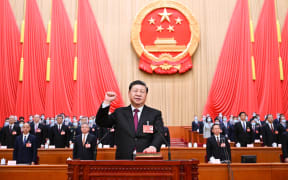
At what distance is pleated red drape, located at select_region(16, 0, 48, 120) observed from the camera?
10.2 meters

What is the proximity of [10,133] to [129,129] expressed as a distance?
589 cm

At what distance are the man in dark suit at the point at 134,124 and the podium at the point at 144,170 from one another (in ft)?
1.79

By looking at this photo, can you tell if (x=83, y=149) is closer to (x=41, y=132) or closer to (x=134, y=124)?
(x=134, y=124)

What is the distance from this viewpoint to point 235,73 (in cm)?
1091

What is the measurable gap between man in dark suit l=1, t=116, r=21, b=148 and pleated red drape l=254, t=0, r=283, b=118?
7.94 meters

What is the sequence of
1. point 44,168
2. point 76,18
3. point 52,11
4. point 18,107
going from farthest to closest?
point 76,18, point 52,11, point 18,107, point 44,168

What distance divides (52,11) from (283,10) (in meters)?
9.13

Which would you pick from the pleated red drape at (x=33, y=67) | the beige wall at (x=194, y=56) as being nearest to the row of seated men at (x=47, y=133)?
the pleated red drape at (x=33, y=67)

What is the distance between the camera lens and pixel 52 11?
10.9 metres

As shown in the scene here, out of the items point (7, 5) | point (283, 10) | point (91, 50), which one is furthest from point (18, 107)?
point (283, 10)

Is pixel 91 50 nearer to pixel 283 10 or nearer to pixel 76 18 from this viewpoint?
pixel 76 18

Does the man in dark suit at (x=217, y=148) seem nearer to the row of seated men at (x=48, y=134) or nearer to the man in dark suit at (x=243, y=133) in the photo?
the row of seated men at (x=48, y=134)

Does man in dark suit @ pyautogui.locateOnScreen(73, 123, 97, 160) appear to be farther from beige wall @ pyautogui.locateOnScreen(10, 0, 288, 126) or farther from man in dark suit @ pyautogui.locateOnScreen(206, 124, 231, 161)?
beige wall @ pyautogui.locateOnScreen(10, 0, 288, 126)

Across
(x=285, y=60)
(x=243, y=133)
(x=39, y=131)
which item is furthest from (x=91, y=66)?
(x=285, y=60)
